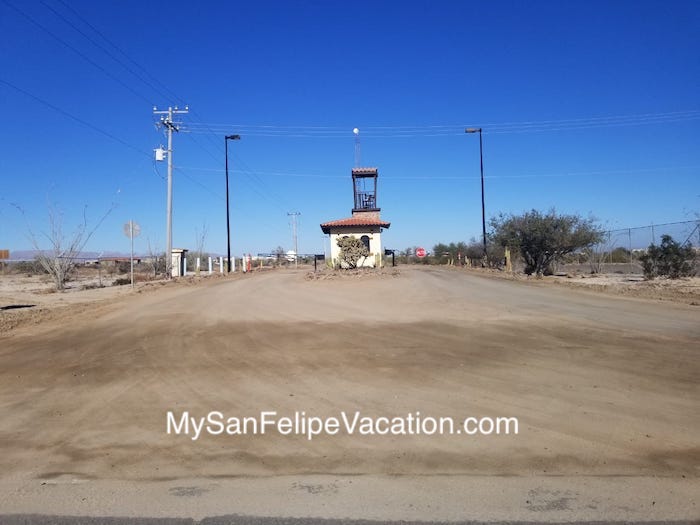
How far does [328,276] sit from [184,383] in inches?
722

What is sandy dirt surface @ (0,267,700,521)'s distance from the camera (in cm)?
433

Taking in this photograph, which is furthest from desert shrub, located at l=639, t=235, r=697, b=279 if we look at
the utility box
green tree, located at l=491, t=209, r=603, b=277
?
the utility box

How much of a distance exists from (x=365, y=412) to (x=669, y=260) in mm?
24792

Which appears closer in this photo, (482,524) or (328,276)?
(482,524)

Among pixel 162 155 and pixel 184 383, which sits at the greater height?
pixel 162 155

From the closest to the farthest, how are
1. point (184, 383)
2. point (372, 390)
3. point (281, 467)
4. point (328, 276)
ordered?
point (281, 467) < point (372, 390) < point (184, 383) < point (328, 276)

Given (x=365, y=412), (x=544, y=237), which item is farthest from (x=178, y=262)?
(x=365, y=412)

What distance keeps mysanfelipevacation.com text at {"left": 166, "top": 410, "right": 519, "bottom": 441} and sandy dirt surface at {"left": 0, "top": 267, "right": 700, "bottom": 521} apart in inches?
4.5

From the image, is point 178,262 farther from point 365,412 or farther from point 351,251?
point 365,412

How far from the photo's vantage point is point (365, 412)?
6.31m

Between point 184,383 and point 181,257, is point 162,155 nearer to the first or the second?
point 181,257

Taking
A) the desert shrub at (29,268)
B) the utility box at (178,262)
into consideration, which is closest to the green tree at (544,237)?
the utility box at (178,262)

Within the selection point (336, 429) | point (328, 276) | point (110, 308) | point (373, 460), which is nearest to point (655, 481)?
point (373, 460)

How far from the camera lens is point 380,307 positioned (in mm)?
15617
